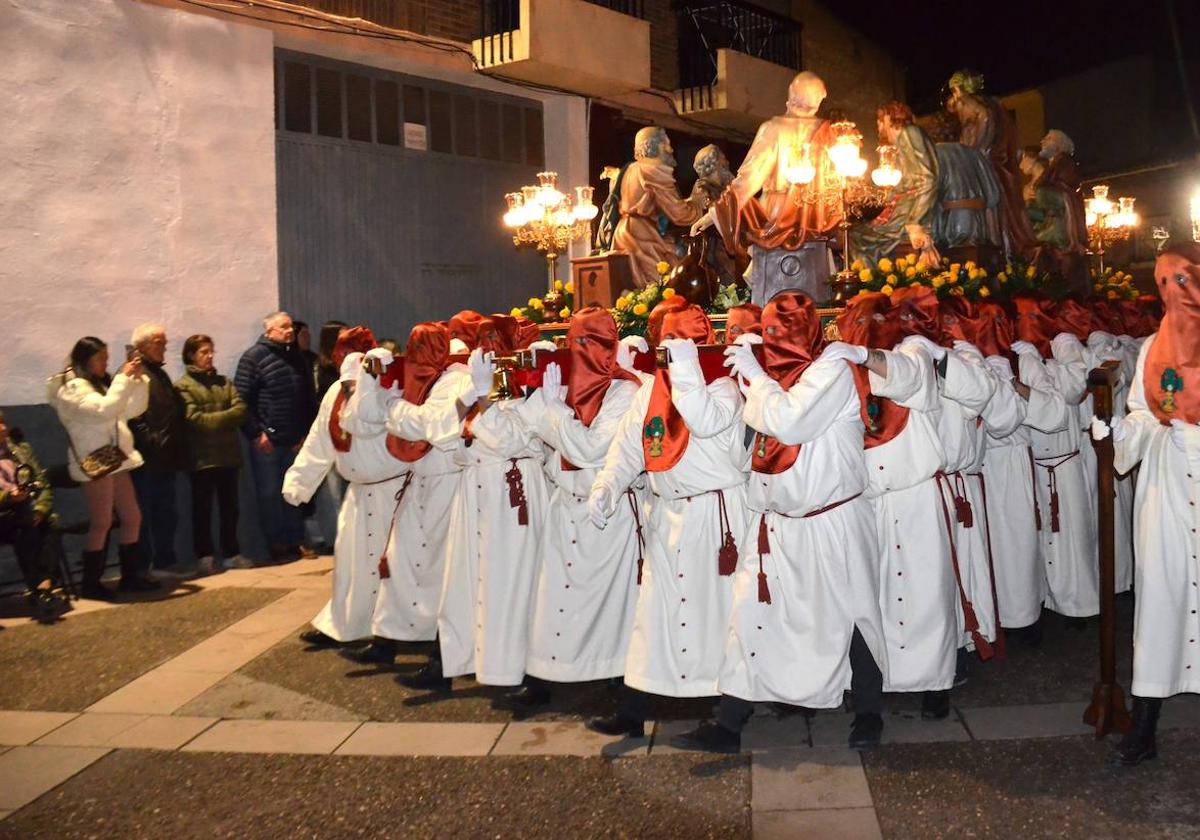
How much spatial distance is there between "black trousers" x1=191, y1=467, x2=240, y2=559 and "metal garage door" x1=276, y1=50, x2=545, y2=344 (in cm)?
239

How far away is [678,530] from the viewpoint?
541 centimetres

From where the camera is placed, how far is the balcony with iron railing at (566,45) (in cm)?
1351

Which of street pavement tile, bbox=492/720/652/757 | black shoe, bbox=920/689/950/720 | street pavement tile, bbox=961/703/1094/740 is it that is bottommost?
street pavement tile, bbox=492/720/652/757

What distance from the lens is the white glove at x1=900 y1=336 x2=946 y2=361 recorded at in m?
5.58

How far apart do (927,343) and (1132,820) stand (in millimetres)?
2297

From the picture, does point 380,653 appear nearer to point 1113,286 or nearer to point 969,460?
point 969,460

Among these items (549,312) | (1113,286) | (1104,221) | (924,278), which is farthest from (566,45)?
(924,278)

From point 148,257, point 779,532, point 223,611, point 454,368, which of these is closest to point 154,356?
point 148,257

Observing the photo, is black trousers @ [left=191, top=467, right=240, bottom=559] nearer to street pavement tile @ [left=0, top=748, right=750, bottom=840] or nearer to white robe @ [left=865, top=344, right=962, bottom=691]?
street pavement tile @ [left=0, top=748, right=750, bottom=840]

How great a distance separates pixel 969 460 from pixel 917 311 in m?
0.84

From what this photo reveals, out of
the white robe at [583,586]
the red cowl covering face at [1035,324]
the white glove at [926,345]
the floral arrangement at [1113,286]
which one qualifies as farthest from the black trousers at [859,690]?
the floral arrangement at [1113,286]

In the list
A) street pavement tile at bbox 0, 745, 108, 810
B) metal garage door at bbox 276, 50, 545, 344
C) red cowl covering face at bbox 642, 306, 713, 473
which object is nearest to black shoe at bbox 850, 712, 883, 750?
red cowl covering face at bbox 642, 306, 713, 473

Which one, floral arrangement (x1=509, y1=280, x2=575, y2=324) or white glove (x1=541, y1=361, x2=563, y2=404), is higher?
floral arrangement (x1=509, y1=280, x2=575, y2=324)

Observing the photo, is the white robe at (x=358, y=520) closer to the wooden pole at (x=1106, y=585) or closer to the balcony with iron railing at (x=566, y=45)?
the wooden pole at (x=1106, y=585)
